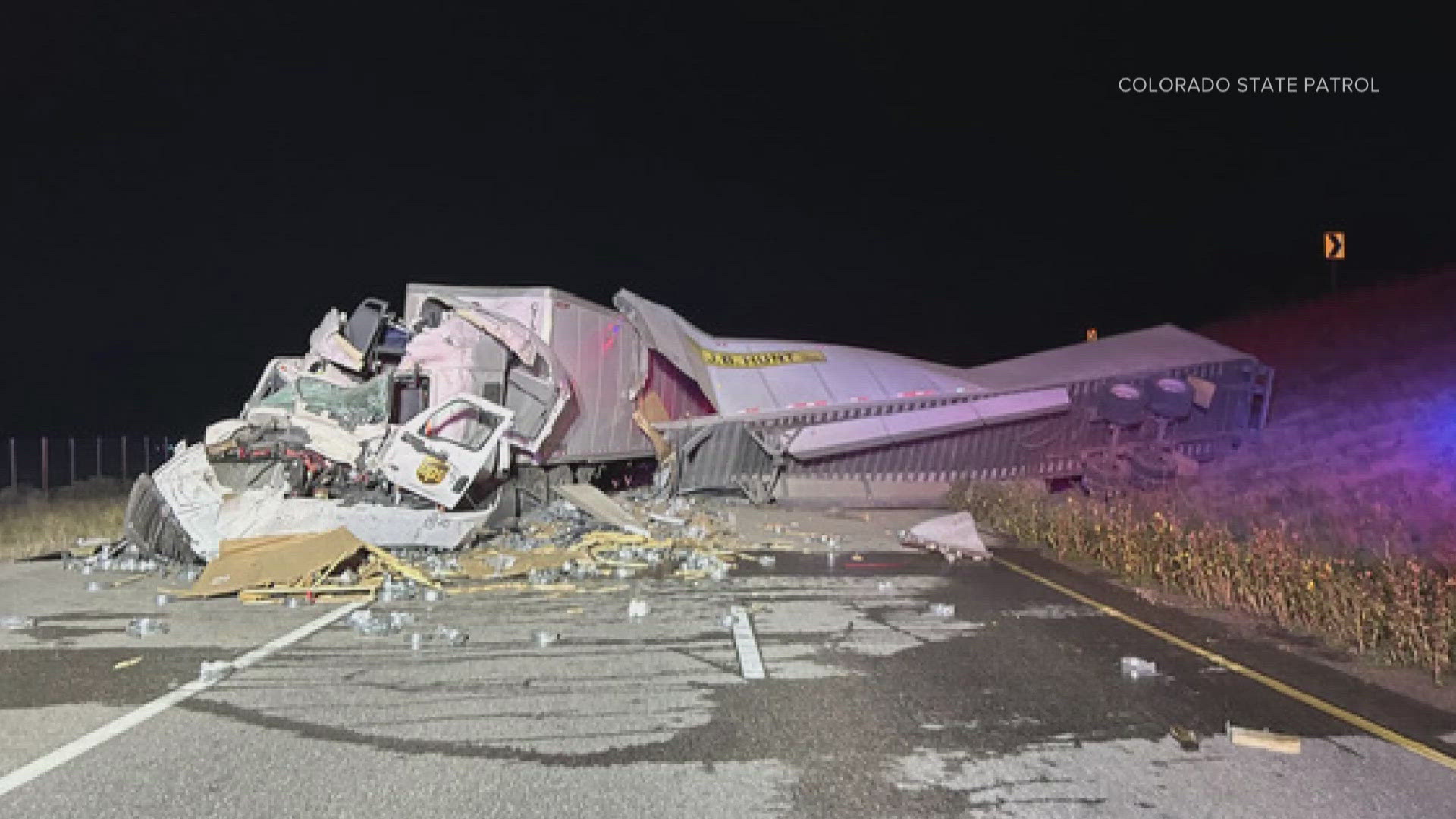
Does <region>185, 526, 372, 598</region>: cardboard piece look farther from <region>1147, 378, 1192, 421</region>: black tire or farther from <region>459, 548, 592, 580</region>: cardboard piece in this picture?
<region>1147, 378, 1192, 421</region>: black tire

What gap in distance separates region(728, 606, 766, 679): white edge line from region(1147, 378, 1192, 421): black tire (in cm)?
1113

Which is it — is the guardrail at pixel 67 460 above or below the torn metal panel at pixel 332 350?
below

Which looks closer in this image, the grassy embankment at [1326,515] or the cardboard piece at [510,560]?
the grassy embankment at [1326,515]

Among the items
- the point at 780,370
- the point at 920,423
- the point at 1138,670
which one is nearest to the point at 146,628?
the point at 1138,670

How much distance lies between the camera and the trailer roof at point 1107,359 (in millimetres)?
17172

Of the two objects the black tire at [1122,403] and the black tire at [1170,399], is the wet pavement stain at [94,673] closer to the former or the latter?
the black tire at [1122,403]

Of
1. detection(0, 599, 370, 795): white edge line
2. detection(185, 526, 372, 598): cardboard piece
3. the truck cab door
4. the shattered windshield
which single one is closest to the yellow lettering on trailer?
the truck cab door

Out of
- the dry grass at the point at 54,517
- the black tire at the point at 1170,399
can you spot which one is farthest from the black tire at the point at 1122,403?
the dry grass at the point at 54,517

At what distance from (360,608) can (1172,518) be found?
7.89 m

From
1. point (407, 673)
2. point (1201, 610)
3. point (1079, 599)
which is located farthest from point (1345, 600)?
point (407, 673)

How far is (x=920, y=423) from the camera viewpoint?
16.8 meters

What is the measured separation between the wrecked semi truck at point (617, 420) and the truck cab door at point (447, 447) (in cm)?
2

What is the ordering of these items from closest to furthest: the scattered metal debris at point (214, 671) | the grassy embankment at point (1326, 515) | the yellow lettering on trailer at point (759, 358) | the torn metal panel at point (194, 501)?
the scattered metal debris at point (214, 671) < the grassy embankment at point (1326, 515) < the torn metal panel at point (194, 501) < the yellow lettering on trailer at point (759, 358)

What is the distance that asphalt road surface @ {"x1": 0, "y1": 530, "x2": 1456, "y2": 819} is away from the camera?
12.8ft
